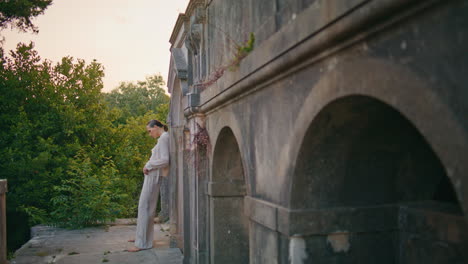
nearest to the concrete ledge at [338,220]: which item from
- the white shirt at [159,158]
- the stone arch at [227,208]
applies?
the stone arch at [227,208]

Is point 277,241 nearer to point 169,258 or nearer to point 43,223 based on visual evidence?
point 169,258

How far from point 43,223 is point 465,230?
9.69m

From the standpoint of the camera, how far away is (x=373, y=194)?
9.58 ft

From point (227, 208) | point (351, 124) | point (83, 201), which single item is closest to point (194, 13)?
point (227, 208)

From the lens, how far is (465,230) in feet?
7.98

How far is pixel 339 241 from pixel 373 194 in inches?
16.5

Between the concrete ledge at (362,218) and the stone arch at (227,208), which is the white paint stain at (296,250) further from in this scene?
the stone arch at (227,208)

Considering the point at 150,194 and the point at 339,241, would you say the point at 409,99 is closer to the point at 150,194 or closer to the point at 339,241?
the point at 339,241

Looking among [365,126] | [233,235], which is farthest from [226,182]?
[365,126]

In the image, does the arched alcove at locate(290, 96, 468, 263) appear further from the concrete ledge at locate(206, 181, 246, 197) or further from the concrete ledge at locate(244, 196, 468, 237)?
the concrete ledge at locate(206, 181, 246, 197)

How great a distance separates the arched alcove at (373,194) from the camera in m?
2.59

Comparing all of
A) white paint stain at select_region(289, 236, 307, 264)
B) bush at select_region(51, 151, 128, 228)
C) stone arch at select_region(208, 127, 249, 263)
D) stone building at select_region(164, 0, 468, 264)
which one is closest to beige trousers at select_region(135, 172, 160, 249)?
stone arch at select_region(208, 127, 249, 263)

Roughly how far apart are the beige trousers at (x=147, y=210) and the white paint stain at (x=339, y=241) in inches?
200

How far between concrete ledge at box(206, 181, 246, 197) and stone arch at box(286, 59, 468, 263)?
246cm
